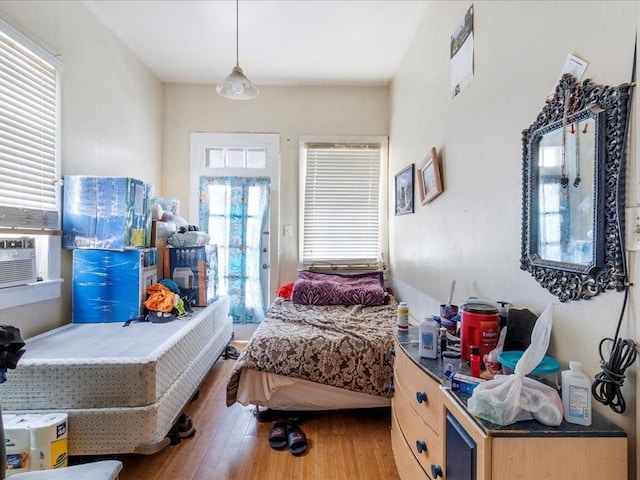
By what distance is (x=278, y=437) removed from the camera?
200 centimetres

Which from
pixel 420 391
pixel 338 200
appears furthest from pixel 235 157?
pixel 420 391

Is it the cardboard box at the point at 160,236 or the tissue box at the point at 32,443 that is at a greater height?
the cardboard box at the point at 160,236

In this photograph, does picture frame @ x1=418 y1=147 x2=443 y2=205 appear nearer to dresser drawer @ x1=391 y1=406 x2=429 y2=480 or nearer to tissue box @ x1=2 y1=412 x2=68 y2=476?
dresser drawer @ x1=391 y1=406 x2=429 y2=480

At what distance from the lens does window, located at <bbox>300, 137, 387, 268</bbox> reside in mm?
3779

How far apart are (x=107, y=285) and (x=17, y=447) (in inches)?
42.9

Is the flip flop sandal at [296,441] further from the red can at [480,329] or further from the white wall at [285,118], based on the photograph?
the white wall at [285,118]

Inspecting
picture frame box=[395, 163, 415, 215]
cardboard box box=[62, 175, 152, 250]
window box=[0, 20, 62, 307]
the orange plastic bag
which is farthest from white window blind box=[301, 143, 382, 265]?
window box=[0, 20, 62, 307]

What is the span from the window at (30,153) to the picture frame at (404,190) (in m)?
2.58

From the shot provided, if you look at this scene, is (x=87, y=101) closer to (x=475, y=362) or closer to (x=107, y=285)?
(x=107, y=285)

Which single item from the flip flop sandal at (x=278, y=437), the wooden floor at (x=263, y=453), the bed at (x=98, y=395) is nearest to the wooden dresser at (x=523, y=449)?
the wooden floor at (x=263, y=453)

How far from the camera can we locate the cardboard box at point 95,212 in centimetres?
225

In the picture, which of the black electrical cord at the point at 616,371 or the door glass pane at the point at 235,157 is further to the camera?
the door glass pane at the point at 235,157

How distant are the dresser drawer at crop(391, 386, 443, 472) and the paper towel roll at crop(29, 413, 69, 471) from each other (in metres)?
1.59

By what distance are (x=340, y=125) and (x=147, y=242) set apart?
2.39 m
